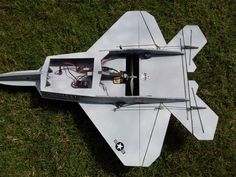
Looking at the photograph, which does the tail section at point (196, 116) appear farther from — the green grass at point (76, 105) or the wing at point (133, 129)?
the green grass at point (76, 105)

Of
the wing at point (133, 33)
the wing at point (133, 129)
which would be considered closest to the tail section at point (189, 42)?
the wing at point (133, 33)

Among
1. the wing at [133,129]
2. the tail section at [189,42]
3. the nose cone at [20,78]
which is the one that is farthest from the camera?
the nose cone at [20,78]

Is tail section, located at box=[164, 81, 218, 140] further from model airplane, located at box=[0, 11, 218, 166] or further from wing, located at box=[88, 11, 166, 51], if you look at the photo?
wing, located at box=[88, 11, 166, 51]

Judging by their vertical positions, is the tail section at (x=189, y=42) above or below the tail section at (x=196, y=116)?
above

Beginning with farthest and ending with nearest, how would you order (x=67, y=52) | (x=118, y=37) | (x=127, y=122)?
(x=67, y=52) < (x=118, y=37) < (x=127, y=122)

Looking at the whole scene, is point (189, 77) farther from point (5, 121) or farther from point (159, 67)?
point (5, 121)

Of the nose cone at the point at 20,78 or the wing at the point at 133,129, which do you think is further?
the nose cone at the point at 20,78

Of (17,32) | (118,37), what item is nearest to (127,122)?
(118,37)
